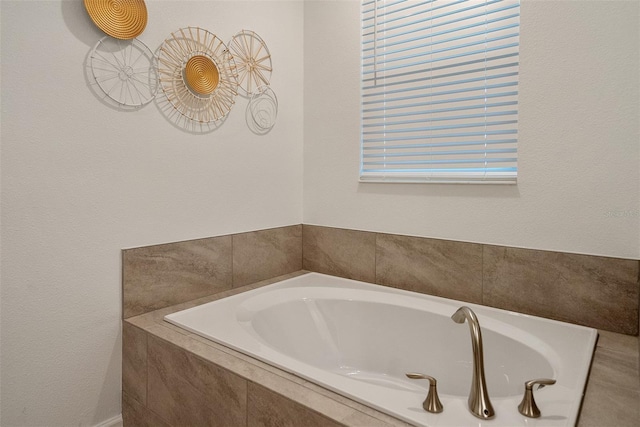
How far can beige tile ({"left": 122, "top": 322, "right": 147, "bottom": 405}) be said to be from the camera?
5.52 ft

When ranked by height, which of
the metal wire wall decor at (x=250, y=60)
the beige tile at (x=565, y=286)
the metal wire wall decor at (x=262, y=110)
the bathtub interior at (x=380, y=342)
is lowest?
the bathtub interior at (x=380, y=342)

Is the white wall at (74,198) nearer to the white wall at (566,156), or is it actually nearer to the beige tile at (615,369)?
the white wall at (566,156)

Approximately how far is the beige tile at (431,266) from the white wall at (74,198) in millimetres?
956

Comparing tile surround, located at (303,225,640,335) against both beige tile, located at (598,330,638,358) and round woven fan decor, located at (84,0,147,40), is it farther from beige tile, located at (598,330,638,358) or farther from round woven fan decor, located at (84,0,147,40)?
round woven fan decor, located at (84,0,147,40)

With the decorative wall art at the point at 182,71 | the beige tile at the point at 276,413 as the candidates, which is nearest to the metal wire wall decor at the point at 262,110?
the decorative wall art at the point at 182,71

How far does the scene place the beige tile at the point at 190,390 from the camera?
1.34m

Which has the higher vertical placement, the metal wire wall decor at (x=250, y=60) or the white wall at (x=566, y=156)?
the metal wire wall decor at (x=250, y=60)

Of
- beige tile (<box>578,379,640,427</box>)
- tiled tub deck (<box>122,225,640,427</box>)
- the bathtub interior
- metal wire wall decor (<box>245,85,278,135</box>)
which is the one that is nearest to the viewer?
beige tile (<box>578,379,640,427</box>)

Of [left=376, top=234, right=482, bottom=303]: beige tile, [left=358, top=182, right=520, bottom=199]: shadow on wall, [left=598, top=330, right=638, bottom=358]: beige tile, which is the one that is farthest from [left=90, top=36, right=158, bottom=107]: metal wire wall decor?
[left=598, top=330, right=638, bottom=358]: beige tile

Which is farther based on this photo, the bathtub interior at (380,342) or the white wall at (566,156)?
the bathtub interior at (380,342)

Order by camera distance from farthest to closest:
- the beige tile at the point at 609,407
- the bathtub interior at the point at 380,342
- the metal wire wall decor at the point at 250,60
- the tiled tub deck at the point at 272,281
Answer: the metal wire wall decor at the point at 250,60 → the bathtub interior at the point at 380,342 → the tiled tub deck at the point at 272,281 → the beige tile at the point at 609,407

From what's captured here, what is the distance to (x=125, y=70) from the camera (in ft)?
5.62

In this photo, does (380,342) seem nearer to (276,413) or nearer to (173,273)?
(276,413)

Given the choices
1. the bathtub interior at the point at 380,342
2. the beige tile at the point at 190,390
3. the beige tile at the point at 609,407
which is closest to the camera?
the beige tile at the point at 609,407
